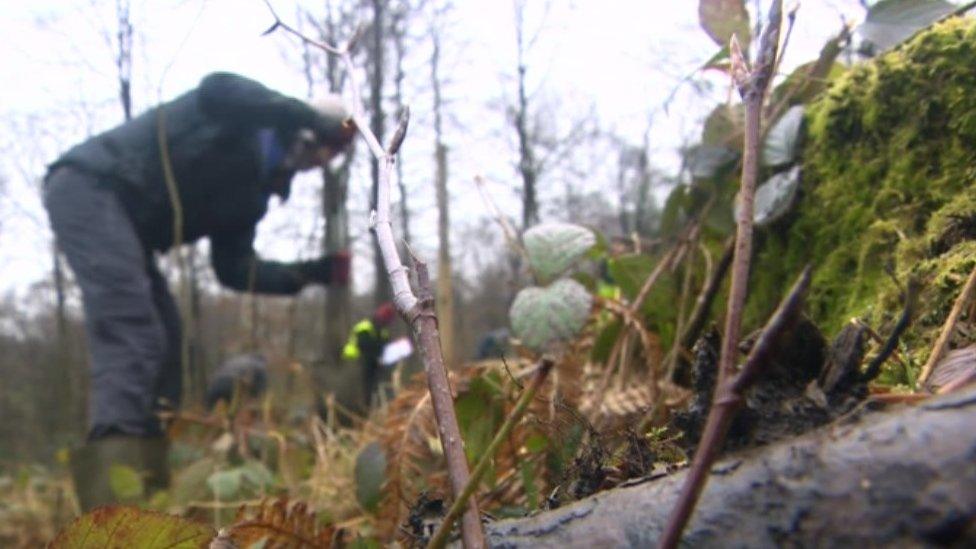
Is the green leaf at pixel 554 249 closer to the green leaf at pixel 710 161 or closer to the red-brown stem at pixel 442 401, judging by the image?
the green leaf at pixel 710 161

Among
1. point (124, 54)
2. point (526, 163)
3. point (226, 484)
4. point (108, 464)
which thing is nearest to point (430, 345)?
point (226, 484)

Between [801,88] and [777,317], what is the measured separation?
1.26m

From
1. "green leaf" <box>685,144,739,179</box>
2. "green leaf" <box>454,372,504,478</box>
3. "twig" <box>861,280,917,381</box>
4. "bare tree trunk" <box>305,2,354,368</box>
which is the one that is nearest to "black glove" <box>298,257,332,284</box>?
"bare tree trunk" <box>305,2,354,368</box>

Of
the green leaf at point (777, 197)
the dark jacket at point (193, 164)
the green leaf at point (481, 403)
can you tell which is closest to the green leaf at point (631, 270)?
the green leaf at point (777, 197)

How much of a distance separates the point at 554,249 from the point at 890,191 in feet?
1.67

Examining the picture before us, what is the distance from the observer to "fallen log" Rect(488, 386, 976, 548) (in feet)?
1.20

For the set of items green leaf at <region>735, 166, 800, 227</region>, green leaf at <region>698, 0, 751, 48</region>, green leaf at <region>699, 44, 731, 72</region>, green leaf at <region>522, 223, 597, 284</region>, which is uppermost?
green leaf at <region>698, 0, 751, 48</region>

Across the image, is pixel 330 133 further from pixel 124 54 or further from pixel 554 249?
pixel 554 249

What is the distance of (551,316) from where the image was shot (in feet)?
3.63

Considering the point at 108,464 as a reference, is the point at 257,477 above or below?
above

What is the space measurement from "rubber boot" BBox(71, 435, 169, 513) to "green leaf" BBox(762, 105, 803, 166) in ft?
7.15

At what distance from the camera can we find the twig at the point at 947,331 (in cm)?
69

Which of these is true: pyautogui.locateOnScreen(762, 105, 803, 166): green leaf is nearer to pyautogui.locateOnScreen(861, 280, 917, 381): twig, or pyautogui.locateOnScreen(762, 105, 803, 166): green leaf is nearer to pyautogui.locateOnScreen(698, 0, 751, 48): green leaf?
pyautogui.locateOnScreen(698, 0, 751, 48): green leaf

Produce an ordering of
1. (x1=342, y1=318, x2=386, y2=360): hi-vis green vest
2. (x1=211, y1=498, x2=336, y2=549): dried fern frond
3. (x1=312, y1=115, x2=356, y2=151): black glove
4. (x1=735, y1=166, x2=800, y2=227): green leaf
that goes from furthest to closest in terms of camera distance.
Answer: (x1=342, y1=318, x2=386, y2=360): hi-vis green vest < (x1=312, y1=115, x2=356, y2=151): black glove < (x1=735, y1=166, x2=800, y2=227): green leaf < (x1=211, y1=498, x2=336, y2=549): dried fern frond
